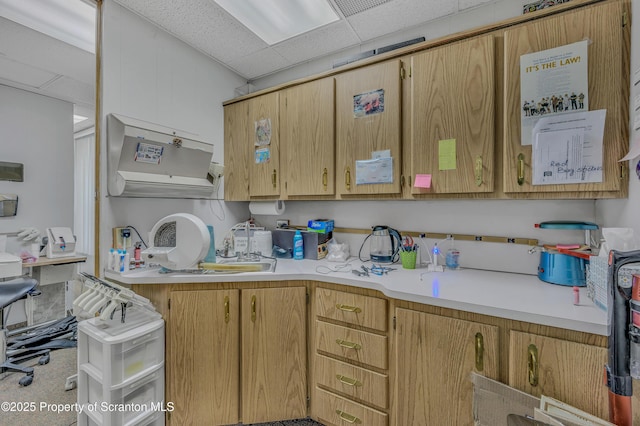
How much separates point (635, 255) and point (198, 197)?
2478 mm

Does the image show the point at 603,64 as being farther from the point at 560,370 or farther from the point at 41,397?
the point at 41,397

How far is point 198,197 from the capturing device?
2.29 m

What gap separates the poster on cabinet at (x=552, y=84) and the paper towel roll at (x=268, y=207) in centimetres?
179

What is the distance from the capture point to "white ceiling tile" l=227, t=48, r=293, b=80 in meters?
2.36

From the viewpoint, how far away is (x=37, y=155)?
320 cm

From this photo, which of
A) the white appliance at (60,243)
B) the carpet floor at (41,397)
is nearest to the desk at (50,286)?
the white appliance at (60,243)

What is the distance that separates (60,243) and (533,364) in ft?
13.7

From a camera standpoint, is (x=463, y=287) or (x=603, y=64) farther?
(x=463, y=287)

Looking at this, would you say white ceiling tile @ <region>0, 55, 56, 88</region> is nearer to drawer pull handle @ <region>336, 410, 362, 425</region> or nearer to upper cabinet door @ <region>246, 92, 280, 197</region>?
upper cabinet door @ <region>246, 92, 280, 197</region>

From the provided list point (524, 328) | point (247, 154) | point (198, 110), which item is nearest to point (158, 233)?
point (247, 154)

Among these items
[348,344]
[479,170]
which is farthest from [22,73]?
[479,170]

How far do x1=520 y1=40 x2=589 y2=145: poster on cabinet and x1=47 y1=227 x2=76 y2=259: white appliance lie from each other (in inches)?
169

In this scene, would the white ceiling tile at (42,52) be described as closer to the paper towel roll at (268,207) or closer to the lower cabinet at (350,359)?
the paper towel roll at (268,207)

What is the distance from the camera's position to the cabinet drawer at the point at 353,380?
1.45 m
